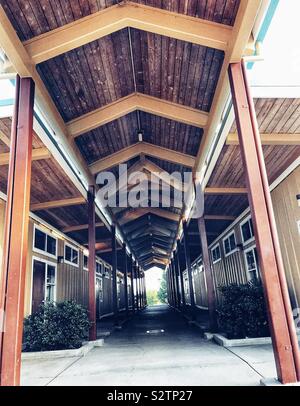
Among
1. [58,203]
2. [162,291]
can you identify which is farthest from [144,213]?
[162,291]

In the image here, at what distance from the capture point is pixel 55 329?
6.06 metres

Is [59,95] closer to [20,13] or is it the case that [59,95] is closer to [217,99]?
[20,13]

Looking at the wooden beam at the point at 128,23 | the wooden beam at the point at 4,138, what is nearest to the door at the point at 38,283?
the wooden beam at the point at 4,138

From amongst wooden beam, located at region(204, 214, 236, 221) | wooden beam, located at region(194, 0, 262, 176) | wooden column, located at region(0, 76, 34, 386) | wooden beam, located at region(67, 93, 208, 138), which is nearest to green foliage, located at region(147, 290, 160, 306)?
wooden beam, located at region(204, 214, 236, 221)

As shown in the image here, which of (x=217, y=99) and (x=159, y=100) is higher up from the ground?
(x=159, y=100)

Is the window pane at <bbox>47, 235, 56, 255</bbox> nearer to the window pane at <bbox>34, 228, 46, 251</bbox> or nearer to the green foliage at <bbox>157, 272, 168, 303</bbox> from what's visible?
the window pane at <bbox>34, 228, 46, 251</bbox>

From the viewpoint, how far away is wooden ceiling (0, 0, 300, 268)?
3947 millimetres

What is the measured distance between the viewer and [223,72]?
450 cm

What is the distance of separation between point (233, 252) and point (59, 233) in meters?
6.38

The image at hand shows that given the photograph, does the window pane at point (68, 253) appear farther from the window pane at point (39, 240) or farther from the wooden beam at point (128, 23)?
the wooden beam at point (128, 23)

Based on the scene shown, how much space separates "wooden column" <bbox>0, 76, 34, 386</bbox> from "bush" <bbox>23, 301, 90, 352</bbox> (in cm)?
316

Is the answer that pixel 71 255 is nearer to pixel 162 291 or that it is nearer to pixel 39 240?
pixel 39 240
